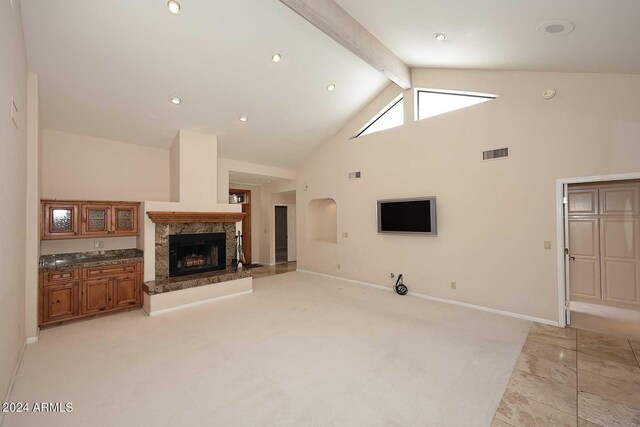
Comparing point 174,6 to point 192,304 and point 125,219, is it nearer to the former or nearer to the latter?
point 125,219

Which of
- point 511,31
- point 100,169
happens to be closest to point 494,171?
point 511,31

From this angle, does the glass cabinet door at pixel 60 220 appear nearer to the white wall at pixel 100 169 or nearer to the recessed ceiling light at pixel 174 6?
the white wall at pixel 100 169

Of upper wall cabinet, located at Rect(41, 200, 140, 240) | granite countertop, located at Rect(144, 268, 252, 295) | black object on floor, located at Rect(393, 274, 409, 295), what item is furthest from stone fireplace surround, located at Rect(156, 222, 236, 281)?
black object on floor, located at Rect(393, 274, 409, 295)

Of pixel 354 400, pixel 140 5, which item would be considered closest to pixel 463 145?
pixel 354 400

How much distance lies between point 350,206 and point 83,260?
16.6 ft

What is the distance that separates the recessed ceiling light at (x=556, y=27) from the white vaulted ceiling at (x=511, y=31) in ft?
0.15

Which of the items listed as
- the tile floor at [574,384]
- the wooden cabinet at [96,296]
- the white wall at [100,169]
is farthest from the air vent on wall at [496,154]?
the wooden cabinet at [96,296]

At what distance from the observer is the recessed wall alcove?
7.68 meters

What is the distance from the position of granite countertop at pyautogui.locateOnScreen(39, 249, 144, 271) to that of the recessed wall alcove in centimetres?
416

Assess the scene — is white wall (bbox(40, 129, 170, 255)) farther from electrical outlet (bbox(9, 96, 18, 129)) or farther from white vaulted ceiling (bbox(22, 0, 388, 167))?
electrical outlet (bbox(9, 96, 18, 129))

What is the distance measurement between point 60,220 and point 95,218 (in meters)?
0.41

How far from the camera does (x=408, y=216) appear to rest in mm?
5266

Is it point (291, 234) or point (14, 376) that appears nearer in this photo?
point (14, 376)

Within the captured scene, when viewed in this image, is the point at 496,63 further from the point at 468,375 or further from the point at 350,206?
the point at 468,375
